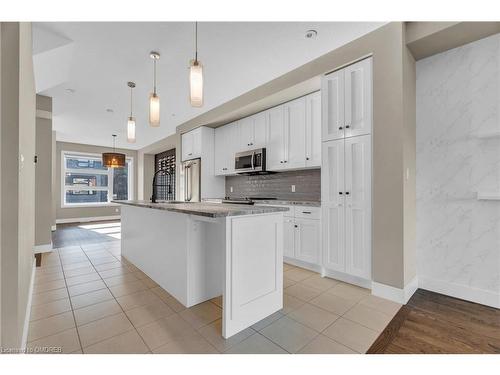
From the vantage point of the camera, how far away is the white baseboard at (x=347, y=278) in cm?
251

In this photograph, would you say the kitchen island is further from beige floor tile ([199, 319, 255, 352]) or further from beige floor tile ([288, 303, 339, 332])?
beige floor tile ([288, 303, 339, 332])

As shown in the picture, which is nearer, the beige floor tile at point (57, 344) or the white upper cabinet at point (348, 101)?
the beige floor tile at point (57, 344)

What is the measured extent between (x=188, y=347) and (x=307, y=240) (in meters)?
1.91

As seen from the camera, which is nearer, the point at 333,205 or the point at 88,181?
the point at 333,205

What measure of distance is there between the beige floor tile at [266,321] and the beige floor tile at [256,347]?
135 mm

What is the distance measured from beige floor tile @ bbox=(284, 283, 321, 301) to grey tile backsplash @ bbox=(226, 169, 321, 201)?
1.45 m

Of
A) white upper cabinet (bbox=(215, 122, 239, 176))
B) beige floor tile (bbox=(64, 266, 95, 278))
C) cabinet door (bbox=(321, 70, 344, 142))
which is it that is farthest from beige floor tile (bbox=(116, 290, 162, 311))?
white upper cabinet (bbox=(215, 122, 239, 176))

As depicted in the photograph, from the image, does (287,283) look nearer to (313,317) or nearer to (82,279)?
(313,317)

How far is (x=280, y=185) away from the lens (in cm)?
416

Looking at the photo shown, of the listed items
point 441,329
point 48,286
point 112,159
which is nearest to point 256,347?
point 441,329

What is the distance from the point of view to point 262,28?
2.31 metres

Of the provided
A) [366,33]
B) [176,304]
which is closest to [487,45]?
[366,33]

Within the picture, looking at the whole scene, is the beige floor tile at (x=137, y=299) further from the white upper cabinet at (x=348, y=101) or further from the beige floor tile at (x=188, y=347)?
the white upper cabinet at (x=348, y=101)

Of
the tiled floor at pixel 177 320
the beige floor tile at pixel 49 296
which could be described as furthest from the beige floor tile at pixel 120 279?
the beige floor tile at pixel 49 296
